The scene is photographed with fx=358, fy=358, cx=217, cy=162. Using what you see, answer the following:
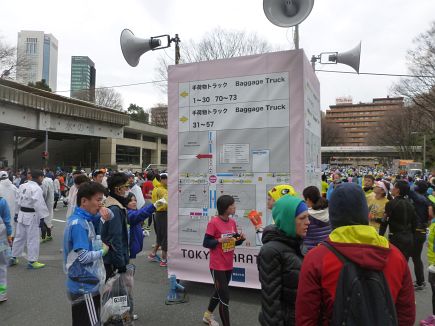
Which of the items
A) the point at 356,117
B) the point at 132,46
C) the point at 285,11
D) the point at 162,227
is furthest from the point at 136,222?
the point at 356,117

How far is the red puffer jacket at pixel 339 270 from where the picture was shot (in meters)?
1.71

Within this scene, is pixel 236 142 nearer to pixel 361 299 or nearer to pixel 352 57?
pixel 361 299

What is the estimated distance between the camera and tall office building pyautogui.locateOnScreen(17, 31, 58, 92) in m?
33.3

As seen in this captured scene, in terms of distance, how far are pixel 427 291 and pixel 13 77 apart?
36363 millimetres

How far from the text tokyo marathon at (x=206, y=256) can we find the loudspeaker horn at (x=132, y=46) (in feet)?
14.2

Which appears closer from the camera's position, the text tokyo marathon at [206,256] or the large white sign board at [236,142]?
the large white sign board at [236,142]

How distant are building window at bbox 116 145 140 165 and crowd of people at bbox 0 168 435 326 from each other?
48718 mm

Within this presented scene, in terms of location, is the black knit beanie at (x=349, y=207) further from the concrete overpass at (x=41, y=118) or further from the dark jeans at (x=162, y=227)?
the concrete overpass at (x=41, y=118)

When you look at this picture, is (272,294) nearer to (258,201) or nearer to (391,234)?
(258,201)

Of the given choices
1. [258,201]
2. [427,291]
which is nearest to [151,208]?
[258,201]

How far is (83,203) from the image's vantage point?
3.24 metres

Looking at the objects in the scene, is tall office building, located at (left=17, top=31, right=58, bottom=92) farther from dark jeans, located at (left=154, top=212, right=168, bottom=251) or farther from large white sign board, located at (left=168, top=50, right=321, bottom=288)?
large white sign board, located at (left=168, top=50, right=321, bottom=288)

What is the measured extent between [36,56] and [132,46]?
3807cm

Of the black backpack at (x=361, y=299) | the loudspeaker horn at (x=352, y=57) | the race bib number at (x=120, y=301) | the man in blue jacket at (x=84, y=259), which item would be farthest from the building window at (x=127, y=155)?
the black backpack at (x=361, y=299)
